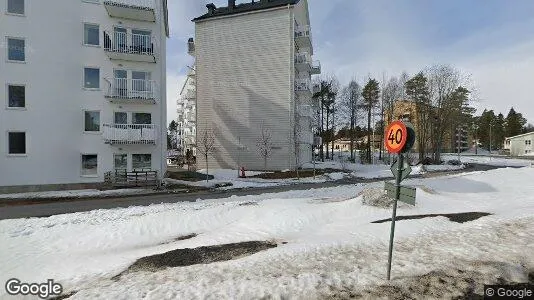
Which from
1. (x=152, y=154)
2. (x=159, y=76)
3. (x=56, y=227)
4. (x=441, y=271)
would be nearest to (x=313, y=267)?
(x=441, y=271)

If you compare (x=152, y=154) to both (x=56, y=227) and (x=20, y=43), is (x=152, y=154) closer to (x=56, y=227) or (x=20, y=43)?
(x=20, y=43)

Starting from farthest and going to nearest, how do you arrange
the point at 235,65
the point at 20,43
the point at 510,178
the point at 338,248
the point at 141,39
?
1. the point at 235,65
2. the point at 141,39
3. the point at 20,43
4. the point at 510,178
5. the point at 338,248

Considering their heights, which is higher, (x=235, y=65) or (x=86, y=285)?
(x=235, y=65)

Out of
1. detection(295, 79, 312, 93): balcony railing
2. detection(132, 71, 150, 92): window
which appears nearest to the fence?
detection(132, 71, 150, 92): window

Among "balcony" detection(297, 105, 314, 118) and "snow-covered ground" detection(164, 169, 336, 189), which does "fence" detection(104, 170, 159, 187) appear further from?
"balcony" detection(297, 105, 314, 118)

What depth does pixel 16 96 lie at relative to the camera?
23516 mm

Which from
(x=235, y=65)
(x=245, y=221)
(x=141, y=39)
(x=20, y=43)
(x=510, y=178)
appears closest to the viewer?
(x=245, y=221)

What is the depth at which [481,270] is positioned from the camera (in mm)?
6199

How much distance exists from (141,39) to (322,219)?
22.3 m

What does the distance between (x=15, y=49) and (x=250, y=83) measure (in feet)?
67.0

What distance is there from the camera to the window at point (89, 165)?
25.2m

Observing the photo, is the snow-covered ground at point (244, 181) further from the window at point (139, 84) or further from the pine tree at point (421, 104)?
the pine tree at point (421, 104)

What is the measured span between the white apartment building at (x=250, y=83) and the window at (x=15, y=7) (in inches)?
688

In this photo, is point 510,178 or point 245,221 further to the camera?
point 510,178
